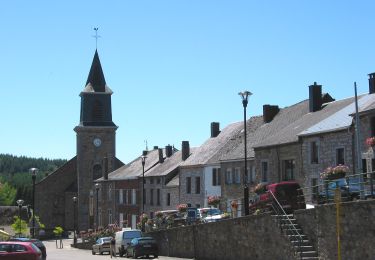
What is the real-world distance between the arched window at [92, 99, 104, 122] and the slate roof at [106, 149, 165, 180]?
12.0 m

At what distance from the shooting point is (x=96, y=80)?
9325cm

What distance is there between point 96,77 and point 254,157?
5080 cm

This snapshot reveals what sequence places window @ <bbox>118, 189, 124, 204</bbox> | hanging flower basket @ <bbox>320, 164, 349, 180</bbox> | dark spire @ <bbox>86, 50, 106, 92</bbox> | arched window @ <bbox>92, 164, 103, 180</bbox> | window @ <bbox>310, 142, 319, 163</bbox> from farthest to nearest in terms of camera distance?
arched window @ <bbox>92, 164, 103, 180</bbox>
dark spire @ <bbox>86, 50, 106, 92</bbox>
window @ <bbox>118, 189, 124, 204</bbox>
window @ <bbox>310, 142, 319, 163</bbox>
hanging flower basket @ <bbox>320, 164, 349, 180</bbox>

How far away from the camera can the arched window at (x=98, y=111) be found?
92.2m

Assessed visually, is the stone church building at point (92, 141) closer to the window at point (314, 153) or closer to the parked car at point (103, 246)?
the parked car at point (103, 246)

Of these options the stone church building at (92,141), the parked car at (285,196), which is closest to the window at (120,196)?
the stone church building at (92,141)

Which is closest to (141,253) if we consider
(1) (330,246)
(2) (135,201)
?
(1) (330,246)

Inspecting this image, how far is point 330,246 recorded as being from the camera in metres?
26.1

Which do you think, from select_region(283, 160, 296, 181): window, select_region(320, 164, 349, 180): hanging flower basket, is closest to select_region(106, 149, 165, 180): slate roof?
select_region(283, 160, 296, 181): window

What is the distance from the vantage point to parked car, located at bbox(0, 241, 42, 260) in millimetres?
26188

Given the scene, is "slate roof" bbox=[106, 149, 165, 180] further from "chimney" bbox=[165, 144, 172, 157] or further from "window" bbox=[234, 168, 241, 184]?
"window" bbox=[234, 168, 241, 184]

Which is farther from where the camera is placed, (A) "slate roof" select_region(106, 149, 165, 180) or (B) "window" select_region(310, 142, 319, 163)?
(A) "slate roof" select_region(106, 149, 165, 180)

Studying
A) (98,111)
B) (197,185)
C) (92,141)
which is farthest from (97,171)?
(197,185)

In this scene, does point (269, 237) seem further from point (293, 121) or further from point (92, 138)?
point (92, 138)
